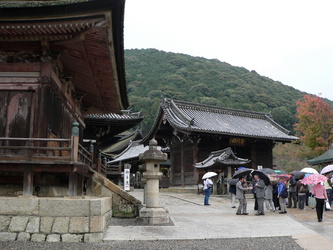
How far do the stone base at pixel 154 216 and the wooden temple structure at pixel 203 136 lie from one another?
576 inches

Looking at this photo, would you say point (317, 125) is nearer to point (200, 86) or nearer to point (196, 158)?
point (196, 158)

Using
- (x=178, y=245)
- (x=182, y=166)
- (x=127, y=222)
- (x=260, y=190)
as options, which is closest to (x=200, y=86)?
(x=182, y=166)

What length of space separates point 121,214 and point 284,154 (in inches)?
2011

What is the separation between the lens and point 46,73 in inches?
341

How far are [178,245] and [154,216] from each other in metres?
2.82

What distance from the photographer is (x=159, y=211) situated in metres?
9.98

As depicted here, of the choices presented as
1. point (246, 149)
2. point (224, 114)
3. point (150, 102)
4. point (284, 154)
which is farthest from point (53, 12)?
point (150, 102)

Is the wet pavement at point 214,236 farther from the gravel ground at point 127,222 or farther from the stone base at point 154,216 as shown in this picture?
the stone base at point 154,216

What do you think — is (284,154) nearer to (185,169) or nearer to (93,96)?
(185,169)

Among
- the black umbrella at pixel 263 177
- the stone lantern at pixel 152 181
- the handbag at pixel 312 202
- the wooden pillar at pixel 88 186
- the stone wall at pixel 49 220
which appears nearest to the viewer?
the stone wall at pixel 49 220

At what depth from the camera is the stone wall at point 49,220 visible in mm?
7039

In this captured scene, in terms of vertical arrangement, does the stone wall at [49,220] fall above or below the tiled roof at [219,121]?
below

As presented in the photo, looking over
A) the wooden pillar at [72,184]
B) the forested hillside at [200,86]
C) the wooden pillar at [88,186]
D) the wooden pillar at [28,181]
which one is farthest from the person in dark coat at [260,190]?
the forested hillside at [200,86]

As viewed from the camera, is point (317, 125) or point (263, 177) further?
point (317, 125)
